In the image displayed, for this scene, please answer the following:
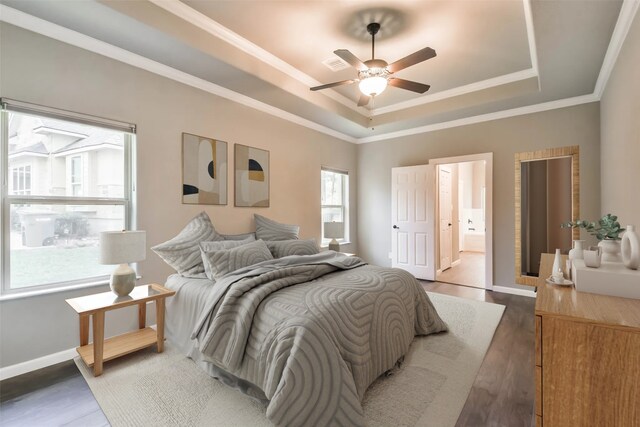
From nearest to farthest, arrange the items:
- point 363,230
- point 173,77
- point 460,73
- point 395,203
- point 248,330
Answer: point 248,330 → point 173,77 → point 460,73 → point 395,203 → point 363,230

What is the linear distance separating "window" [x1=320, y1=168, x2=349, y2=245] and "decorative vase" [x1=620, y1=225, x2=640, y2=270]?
13.1 feet

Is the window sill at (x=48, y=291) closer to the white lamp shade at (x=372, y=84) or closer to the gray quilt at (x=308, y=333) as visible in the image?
the gray quilt at (x=308, y=333)

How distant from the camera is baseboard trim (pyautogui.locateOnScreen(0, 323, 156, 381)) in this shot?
2.20 metres

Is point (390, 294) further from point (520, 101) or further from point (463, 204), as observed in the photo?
point (463, 204)

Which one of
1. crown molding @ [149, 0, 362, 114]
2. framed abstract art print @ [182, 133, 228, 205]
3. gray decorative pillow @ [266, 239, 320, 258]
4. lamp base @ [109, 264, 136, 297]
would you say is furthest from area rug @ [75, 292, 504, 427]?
crown molding @ [149, 0, 362, 114]

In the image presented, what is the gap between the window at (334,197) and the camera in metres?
5.42

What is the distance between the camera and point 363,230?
601cm

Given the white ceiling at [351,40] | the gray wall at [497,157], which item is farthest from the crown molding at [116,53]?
the gray wall at [497,157]

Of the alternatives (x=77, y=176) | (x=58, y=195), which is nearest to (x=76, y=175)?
(x=77, y=176)

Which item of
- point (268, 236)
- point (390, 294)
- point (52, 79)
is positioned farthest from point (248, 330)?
point (52, 79)

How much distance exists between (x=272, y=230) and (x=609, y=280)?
10.5ft

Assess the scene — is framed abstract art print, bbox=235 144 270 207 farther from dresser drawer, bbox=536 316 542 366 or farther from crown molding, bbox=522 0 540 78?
dresser drawer, bbox=536 316 542 366

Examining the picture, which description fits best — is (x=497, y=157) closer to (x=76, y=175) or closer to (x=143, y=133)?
(x=143, y=133)

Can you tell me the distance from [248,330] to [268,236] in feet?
6.47
